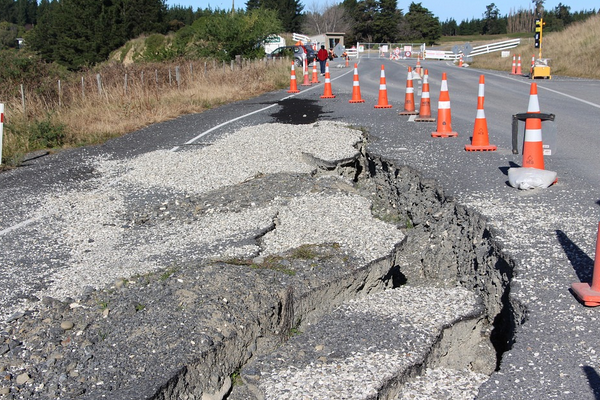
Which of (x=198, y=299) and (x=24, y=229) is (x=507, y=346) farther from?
(x=24, y=229)

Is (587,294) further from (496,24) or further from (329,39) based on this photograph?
(496,24)

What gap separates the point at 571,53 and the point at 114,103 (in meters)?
24.7

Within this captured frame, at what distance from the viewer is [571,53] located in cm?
3116

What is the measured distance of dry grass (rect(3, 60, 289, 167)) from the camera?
11.2m

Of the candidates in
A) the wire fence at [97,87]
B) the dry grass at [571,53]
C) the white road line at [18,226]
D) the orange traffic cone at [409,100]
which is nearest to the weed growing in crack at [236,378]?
the white road line at [18,226]

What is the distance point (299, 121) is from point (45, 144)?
470cm

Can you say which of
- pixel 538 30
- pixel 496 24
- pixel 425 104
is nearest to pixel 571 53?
pixel 538 30

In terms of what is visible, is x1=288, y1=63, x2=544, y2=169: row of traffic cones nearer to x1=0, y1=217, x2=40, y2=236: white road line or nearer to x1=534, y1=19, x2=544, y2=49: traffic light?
x1=0, y1=217, x2=40, y2=236: white road line

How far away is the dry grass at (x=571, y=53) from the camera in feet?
89.9

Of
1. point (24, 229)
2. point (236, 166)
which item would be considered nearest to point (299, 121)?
point (236, 166)

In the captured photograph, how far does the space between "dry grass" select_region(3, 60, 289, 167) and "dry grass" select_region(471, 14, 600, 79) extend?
1391 cm

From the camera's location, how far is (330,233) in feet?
16.8

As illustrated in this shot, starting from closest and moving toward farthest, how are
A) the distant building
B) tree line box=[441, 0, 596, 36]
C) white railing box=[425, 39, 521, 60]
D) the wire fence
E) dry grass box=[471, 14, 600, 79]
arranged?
1. the wire fence
2. dry grass box=[471, 14, 600, 79]
3. white railing box=[425, 39, 521, 60]
4. the distant building
5. tree line box=[441, 0, 596, 36]

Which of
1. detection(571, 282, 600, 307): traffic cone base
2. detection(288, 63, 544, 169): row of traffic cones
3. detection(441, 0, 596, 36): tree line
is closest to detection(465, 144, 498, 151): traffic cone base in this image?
detection(288, 63, 544, 169): row of traffic cones
